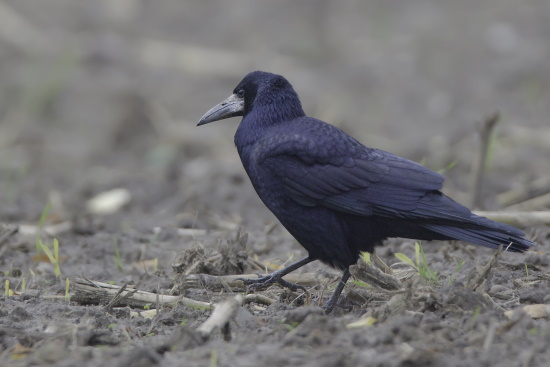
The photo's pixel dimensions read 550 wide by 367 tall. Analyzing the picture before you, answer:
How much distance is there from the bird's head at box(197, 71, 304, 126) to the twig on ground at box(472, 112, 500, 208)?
1.58 m

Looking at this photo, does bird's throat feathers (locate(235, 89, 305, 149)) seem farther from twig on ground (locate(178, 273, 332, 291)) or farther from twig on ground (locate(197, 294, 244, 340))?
twig on ground (locate(197, 294, 244, 340))

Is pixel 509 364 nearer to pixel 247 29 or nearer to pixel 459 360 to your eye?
pixel 459 360

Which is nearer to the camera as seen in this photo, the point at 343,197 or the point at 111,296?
the point at 111,296

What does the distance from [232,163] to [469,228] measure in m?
4.97

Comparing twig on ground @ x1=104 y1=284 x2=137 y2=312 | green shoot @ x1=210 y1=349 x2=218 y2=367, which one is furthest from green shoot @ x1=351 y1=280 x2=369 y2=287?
green shoot @ x1=210 y1=349 x2=218 y2=367

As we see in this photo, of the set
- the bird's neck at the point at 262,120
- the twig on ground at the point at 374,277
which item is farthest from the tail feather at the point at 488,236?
the bird's neck at the point at 262,120

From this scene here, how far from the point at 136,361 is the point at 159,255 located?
107 inches

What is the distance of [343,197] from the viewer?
4.85m

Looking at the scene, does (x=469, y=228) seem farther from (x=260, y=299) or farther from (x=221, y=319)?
(x=221, y=319)

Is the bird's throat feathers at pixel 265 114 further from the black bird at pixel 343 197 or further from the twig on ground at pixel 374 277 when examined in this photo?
the twig on ground at pixel 374 277

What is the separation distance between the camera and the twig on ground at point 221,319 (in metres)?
3.68

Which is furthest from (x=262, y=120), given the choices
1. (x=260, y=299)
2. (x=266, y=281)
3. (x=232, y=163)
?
(x=232, y=163)

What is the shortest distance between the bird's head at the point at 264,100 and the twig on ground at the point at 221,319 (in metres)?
1.81

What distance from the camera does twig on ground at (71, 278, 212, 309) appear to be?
Result: 452cm
